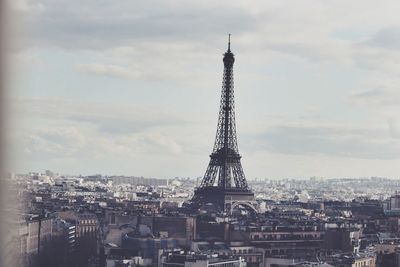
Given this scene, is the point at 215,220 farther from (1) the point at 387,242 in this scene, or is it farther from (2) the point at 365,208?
(2) the point at 365,208

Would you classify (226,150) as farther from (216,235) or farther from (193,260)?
(193,260)

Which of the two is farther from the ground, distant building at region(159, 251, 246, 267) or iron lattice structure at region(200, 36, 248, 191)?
iron lattice structure at region(200, 36, 248, 191)

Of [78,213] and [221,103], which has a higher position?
[221,103]


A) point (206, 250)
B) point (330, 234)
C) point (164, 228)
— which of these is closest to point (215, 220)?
point (164, 228)

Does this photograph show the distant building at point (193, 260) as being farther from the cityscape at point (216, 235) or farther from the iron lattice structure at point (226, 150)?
the iron lattice structure at point (226, 150)

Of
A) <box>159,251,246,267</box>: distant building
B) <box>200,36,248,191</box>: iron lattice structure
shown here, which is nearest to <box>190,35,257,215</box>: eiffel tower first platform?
<box>200,36,248,191</box>: iron lattice structure

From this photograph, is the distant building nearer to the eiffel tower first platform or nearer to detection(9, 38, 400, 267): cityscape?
detection(9, 38, 400, 267): cityscape

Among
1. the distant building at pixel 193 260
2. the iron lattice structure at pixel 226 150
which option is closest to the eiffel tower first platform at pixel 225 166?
the iron lattice structure at pixel 226 150

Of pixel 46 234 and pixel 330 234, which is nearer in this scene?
pixel 46 234

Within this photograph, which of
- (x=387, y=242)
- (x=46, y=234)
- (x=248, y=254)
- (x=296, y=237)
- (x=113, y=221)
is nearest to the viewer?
(x=46, y=234)
